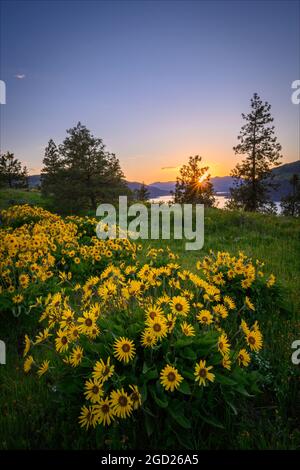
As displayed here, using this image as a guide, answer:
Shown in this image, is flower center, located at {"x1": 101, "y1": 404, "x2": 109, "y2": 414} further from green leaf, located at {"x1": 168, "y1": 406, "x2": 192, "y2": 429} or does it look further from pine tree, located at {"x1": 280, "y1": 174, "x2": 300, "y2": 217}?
pine tree, located at {"x1": 280, "y1": 174, "x2": 300, "y2": 217}

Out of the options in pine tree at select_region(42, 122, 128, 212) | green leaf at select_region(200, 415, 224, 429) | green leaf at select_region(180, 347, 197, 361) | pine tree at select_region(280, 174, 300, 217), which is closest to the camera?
green leaf at select_region(200, 415, 224, 429)

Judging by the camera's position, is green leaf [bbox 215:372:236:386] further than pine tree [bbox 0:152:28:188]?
No

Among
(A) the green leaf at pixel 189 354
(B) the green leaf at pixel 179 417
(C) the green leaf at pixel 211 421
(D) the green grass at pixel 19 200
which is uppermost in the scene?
(D) the green grass at pixel 19 200

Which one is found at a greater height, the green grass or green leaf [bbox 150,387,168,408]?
the green grass

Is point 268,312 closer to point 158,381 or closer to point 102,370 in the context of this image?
point 158,381

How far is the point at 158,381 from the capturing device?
7.50ft

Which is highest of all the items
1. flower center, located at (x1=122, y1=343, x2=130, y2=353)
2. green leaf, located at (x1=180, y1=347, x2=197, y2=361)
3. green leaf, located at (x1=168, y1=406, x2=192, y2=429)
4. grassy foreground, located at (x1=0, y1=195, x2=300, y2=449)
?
flower center, located at (x1=122, y1=343, x2=130, y2=353)

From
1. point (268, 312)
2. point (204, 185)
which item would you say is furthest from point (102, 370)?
point (204, 185)

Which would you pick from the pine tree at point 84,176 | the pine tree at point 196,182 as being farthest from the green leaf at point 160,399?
the pine tree at point 196,182

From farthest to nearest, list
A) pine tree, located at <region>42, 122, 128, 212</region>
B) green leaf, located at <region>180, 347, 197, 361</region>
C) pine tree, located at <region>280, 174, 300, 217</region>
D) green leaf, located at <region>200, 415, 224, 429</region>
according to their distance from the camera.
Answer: pine tree, located at <region>280, 174, 300, 217</region>, pine tree, located at <region>42, 122, 128, 212</region>, green leaf, located at <region>180, 347, 197, 361</region>, green leaf, located at <region>200, 415, 224, 429</region>

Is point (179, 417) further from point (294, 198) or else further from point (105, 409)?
point (294, 198)

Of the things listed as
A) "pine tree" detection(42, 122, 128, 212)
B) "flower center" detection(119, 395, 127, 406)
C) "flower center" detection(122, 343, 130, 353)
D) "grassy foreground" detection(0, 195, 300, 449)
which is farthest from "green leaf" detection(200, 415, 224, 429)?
"pine tree" detection(42, 122, 128, 212)

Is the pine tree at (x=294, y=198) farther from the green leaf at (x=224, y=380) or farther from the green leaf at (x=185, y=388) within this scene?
the green leaf at (x=185, y=388)

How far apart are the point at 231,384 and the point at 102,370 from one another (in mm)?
1072
